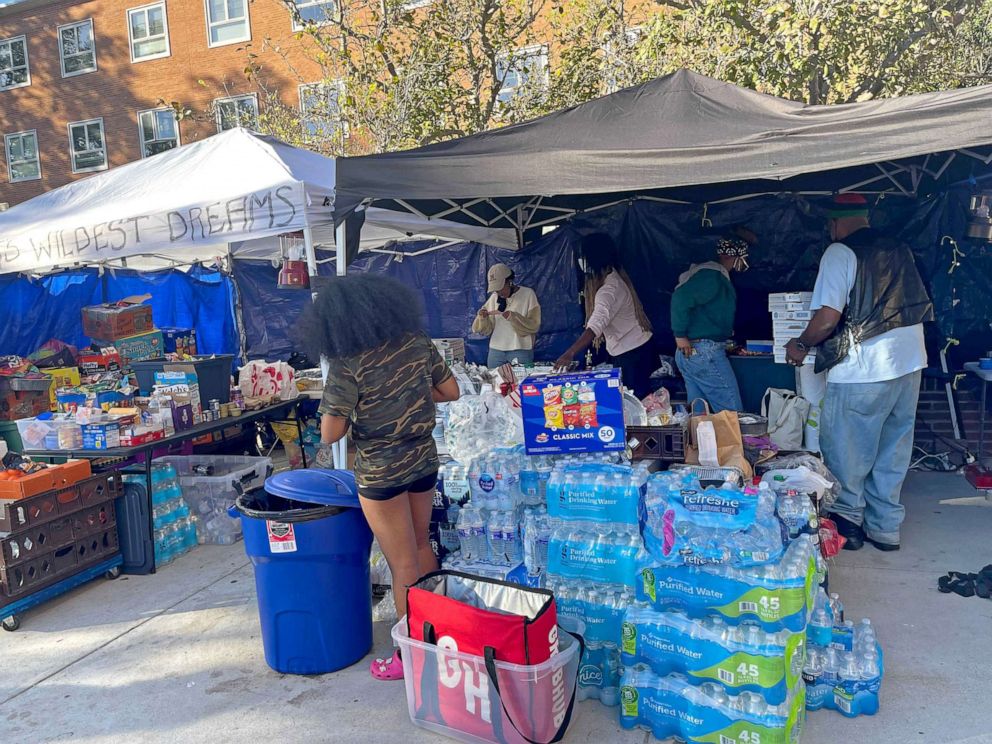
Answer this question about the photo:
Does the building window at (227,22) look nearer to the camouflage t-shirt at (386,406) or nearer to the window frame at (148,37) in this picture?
the window frame at (148,37)

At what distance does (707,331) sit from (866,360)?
4.13 ft

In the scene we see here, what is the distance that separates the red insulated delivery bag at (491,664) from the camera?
251 cm

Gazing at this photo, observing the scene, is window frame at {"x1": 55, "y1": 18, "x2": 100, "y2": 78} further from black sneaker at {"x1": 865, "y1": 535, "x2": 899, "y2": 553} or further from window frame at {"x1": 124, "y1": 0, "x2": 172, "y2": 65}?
black sneaker at {"x1": 865, "y1": 535, "x2": 899, "y2": 553}

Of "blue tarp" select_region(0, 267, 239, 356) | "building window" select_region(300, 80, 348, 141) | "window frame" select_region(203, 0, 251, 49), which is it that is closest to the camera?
"building window" select_region(300, 80, 348, 141)

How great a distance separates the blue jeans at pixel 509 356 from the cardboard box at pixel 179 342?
3.14 m

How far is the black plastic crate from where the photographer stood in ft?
12.7

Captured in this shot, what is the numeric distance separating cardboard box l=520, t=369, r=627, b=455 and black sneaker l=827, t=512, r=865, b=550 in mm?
1788

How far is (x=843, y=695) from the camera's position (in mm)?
2812

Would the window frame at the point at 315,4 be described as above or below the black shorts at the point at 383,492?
above

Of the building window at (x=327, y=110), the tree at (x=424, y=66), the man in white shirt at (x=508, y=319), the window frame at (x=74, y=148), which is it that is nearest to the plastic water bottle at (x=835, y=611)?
the man in white shirt at (x=508, y=319)

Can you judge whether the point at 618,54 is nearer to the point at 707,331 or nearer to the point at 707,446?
the point at 707,331

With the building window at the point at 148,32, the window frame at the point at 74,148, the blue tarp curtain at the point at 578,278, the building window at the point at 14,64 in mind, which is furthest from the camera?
the building window at the point at 14,64

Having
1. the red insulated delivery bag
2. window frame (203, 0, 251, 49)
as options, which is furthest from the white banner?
window frame (203, 0, 251, 49)

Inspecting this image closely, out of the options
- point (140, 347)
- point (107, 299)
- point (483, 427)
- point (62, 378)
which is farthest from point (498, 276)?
point (107, 299)
